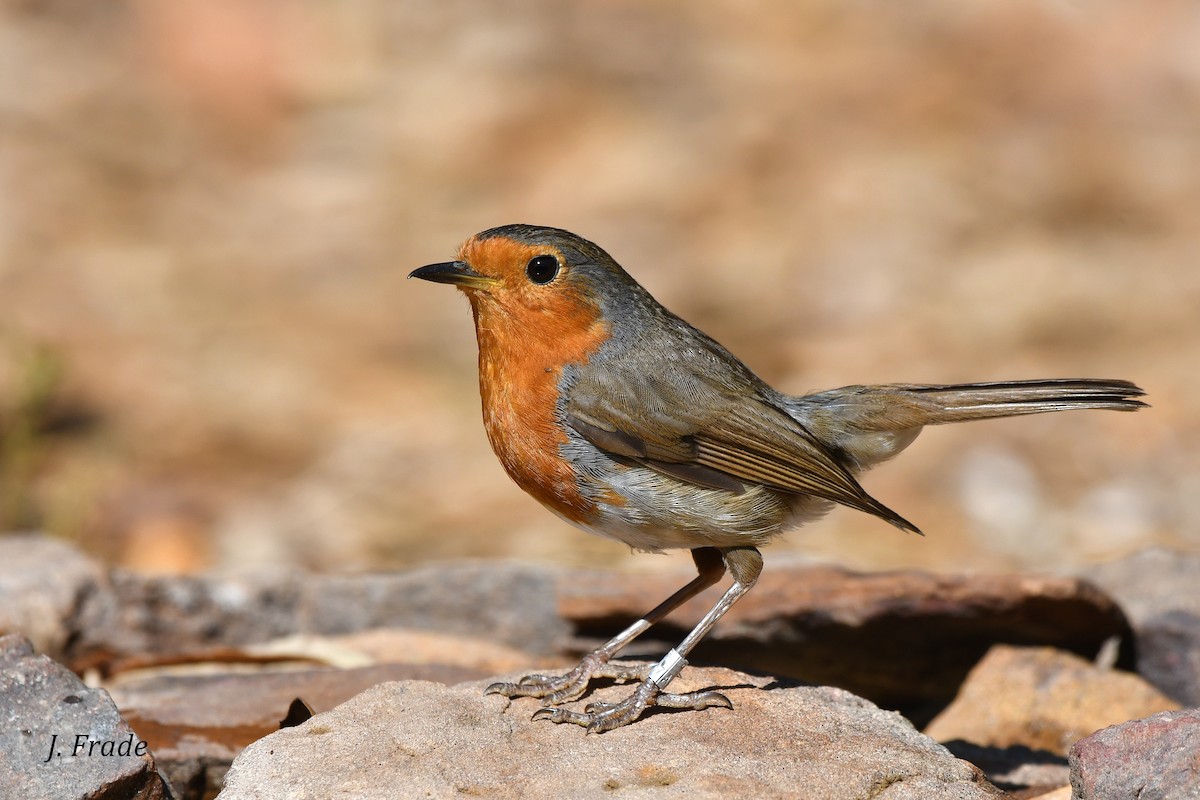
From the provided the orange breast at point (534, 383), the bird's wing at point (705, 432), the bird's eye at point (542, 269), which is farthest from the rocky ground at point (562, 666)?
the bird's eye at point (542, 269)

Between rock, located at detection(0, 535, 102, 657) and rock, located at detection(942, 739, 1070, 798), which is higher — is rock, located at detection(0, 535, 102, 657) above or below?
above

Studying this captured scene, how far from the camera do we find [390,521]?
8570 millimetres

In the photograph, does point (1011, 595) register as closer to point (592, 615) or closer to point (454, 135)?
point (592, 615)

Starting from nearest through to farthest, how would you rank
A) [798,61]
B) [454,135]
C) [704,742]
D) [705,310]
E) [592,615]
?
[704,742]
[592,615]
[705,310]
[454,135]
[798,61]

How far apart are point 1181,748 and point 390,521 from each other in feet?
19.1

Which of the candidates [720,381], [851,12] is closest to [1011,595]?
[720,381]

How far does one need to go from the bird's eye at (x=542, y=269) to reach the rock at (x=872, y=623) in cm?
125

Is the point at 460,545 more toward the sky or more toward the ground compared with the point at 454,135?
more toward the ground

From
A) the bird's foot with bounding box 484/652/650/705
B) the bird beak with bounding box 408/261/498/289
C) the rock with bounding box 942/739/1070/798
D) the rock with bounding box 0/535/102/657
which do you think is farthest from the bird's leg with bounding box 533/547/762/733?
the rock with bounding box 0/535/102/657

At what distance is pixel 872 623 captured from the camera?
196 inches

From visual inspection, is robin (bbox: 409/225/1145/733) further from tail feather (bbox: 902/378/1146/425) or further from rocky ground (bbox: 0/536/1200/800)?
rocky ground (bbox: 0/536/1200/800)

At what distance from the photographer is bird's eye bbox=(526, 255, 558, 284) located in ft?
15.4

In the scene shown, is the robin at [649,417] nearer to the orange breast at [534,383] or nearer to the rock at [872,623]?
the orange breast at [534,383]

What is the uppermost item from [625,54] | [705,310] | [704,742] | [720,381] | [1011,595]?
[625,54]
